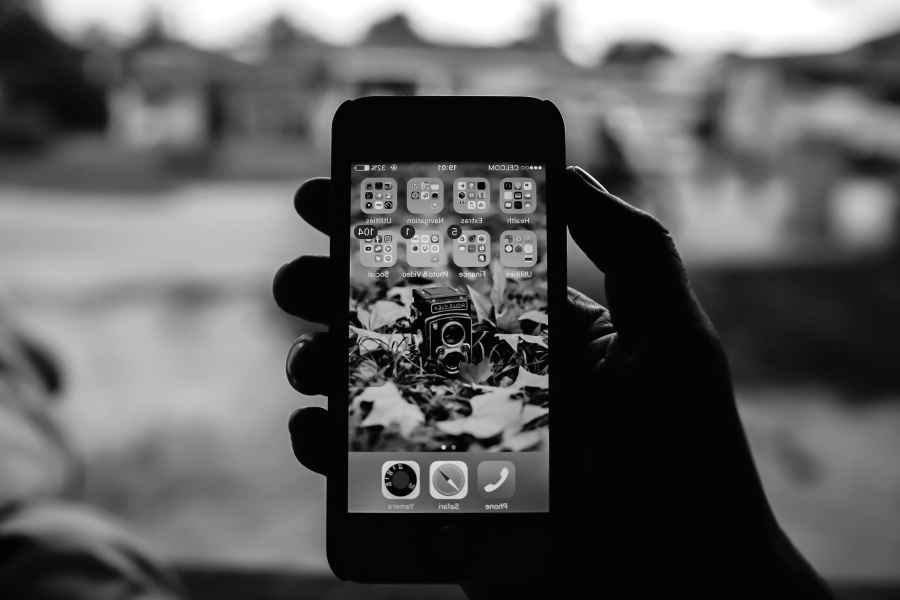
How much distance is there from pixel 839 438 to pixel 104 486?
1.59 meters

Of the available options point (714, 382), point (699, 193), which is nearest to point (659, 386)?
point (714, 382)

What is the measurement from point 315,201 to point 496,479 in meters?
0.29

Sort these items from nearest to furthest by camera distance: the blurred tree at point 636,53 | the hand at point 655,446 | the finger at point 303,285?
the hand at point 655,446, the finger at point 303,285, the blurred tree at point 636,53

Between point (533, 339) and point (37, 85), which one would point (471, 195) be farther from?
point (37, 85)

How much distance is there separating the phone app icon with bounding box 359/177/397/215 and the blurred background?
0.92 metres

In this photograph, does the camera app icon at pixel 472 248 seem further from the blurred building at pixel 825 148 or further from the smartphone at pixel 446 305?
the blurred building at pixel 825 148

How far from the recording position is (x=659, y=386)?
57cm

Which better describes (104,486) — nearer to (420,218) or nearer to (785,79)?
(420,218)

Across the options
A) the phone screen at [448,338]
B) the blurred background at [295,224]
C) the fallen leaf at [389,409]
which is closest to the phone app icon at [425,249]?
the phone screen at [448,338]

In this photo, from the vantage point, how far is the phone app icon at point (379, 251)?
0.62 metres

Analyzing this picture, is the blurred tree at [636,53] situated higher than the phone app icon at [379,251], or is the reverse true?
the blurred tree at [636,53]

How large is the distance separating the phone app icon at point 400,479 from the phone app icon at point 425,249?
164 mm

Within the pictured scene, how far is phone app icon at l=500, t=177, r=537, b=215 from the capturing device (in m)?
0.62

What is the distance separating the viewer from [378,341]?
0.61m
